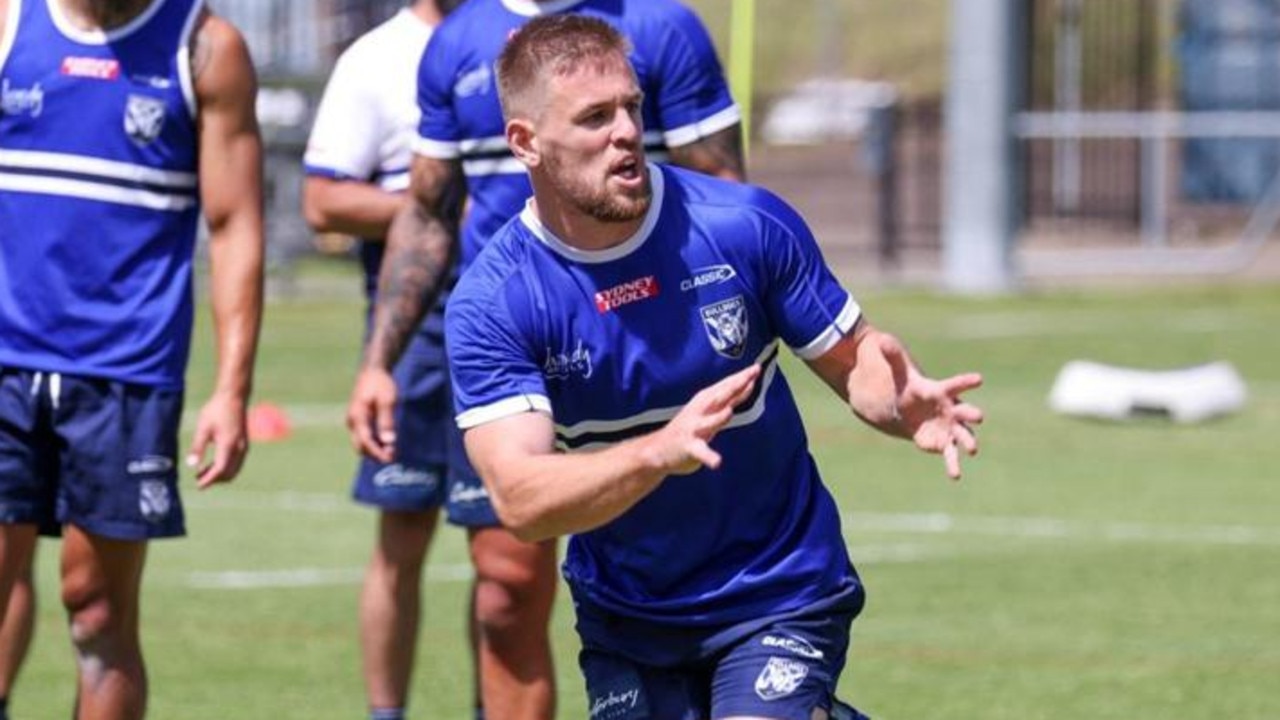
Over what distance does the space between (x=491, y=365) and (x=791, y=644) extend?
0.86 metres

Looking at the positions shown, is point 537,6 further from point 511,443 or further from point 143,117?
point 511,443

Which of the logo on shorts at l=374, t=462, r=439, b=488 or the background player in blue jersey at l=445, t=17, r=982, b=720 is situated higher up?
the background player in blue jersey at l=445, t=17, r=982, b=720

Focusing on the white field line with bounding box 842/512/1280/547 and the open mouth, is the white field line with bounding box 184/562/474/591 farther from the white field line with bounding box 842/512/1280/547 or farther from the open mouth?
the open mouth

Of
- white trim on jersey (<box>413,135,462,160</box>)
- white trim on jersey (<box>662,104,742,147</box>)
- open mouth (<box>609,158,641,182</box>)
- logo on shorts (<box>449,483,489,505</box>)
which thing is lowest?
logo on shorts (<box>449,483,489,505</box>)

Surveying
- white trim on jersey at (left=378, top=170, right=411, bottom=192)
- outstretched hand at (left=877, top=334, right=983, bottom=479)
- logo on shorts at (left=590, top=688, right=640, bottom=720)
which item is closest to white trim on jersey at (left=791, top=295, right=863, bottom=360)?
outstretched hand at (left=877, top=334, right=983, bottom=479)

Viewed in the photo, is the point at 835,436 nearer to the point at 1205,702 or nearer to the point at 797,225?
the point at 1205,702

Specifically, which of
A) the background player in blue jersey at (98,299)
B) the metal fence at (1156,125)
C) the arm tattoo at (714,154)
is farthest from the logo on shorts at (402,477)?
the metal fence at (1156,125)

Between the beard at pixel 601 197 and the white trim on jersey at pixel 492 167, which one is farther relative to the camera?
the white trim on jersey at pixel 492 167

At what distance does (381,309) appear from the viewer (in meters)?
8.25

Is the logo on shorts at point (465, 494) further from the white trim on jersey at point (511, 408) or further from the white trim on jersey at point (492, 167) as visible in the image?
the white trim on jersey at point (511, 408)

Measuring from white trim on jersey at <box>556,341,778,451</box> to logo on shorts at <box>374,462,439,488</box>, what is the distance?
2.80 meters

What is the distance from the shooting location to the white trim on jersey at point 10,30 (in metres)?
7.47

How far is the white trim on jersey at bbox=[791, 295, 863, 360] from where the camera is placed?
619 cm

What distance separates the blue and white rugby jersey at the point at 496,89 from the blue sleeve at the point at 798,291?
1660 millimetres
